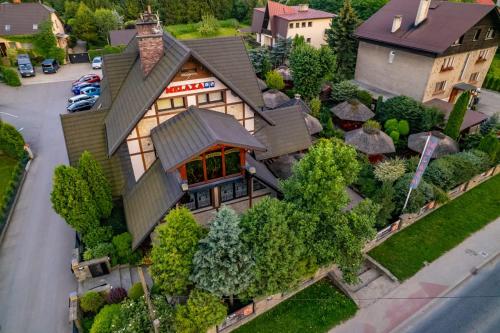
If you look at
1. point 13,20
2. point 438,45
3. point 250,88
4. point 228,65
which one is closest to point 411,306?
point 250,88

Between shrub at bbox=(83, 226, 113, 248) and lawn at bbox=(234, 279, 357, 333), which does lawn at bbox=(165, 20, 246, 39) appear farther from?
lawn at bbox=(234, 279, 357, 333)

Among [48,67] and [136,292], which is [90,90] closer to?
[48,67]

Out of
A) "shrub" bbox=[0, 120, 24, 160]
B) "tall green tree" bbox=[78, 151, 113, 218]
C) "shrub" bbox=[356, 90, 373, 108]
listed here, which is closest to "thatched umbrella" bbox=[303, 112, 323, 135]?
"shrub" bbox=[356, 90, 373, 108]

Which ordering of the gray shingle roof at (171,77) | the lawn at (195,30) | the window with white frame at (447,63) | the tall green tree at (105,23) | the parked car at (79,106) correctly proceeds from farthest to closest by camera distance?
the lawn at (195,30)
the tall green tree at (105,23)
the parked car at (79,106)
the window with white frame at (447,63)
the gray shingle roof at (171,77)

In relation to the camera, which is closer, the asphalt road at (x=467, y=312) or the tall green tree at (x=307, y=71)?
the asphalt road at (x=467, y=312)

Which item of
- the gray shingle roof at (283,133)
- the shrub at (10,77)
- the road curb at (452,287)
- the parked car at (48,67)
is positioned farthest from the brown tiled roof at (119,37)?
the road curb at (452,287)

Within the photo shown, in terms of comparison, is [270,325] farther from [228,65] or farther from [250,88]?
[228,65]

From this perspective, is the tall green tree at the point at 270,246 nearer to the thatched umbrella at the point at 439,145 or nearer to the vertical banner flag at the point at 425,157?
the vertical banner flag at the point at 425,157
